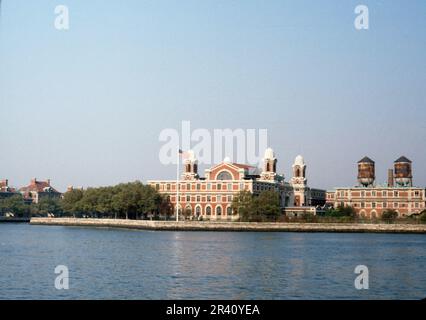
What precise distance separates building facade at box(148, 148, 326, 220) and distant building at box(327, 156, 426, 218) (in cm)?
563

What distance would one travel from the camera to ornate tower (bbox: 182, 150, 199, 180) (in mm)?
75125

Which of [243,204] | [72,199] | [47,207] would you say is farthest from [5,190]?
[243,204]

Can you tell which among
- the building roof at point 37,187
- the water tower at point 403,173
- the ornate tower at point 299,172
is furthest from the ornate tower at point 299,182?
the building roof at point 37,187

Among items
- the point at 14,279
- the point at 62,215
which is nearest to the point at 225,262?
the point at 14,279

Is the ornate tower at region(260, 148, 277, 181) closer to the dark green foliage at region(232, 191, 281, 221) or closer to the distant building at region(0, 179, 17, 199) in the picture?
the dark green foliage at region(232, 191, 281, 221)

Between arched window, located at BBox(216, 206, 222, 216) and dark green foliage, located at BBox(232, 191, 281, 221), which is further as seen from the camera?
arched window, located at BBox(216, 206, 222, 216)

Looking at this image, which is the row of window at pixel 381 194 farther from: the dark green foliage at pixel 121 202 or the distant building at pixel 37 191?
the distant building at pixel 37 191

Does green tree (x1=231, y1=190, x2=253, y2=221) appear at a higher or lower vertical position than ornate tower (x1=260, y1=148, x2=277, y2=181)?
lower

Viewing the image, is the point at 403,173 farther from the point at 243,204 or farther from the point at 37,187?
the point at 37,187

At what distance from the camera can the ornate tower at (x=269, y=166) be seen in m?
76.7

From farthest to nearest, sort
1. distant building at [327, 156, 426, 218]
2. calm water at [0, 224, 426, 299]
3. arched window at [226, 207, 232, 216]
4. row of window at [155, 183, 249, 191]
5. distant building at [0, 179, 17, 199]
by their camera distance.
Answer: distant building at [0, 179, 17, 199] < distant building at [327, 156, 426, 218] < row of window at [155, 183, 249, 191] < arched window at [226, 207, 232, 216] < calm water at [0, 224, 426, 299]

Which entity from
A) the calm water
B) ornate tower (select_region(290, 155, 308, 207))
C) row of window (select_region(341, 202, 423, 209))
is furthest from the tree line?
the calm water

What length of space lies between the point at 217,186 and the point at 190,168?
Result: 4.93 m
